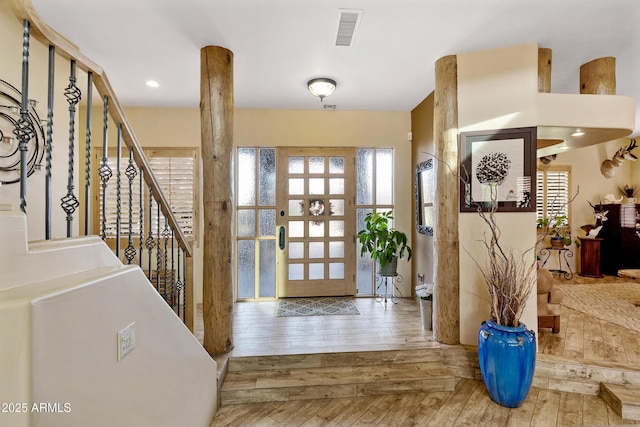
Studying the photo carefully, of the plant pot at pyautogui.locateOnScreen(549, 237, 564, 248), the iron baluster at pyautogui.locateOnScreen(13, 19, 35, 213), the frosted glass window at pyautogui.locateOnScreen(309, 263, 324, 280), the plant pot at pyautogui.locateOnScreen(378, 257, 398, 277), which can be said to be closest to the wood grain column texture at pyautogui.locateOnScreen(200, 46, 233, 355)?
the iron baluster at pyautogui.locateOnScreen(13, 19, 35, 213)

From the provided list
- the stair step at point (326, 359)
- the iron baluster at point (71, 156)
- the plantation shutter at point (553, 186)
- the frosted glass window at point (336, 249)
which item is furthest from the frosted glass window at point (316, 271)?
the plantation shutter at point (553, 186)

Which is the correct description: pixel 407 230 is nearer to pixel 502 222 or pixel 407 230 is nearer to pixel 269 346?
pixel 502 222

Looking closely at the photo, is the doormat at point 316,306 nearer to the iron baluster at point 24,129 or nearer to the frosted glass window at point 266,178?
the frosted glass window at point 266,178

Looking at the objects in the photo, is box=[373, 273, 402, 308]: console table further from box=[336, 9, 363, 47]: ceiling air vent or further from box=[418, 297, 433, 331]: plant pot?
box=[336, 9, 363, 47]: ceiling air vent

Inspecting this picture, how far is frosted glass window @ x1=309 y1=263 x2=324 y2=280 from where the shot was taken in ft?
14.4

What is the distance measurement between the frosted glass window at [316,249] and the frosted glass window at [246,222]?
892 mm

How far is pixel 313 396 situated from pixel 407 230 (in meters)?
2.72

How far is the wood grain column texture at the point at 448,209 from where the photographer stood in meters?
2.83

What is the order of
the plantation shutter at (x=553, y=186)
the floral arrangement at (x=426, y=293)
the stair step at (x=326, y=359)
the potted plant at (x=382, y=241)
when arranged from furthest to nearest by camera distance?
the plantation shutter at (x=553, y=186) < the potted plant at (x=382, y=241) < the floral arrangement at (x=426, y=293) < the stair step at (x=326, y=359)

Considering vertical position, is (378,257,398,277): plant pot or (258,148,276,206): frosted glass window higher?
(258,148,276,206): frosted glass window

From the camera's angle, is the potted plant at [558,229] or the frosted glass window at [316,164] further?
the potted plant at [558,229]

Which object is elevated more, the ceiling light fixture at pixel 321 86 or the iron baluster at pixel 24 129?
the ceiling light fixture at pixel 321 86

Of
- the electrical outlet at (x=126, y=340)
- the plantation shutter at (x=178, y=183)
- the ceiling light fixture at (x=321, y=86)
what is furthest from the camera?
the plantation shutter at (x=178, y=183)

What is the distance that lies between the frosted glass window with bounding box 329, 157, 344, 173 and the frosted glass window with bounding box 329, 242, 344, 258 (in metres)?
1.09
